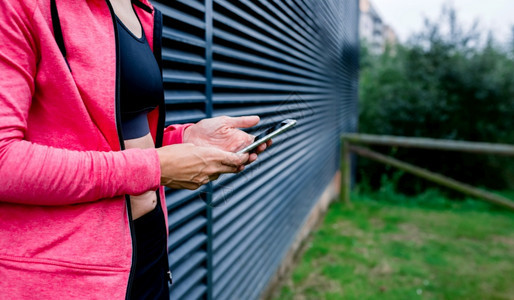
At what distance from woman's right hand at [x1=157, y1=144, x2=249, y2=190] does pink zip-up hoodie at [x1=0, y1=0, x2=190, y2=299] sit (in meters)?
0.04

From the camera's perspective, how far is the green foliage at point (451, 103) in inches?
368

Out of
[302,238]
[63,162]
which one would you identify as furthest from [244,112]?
[302,238]

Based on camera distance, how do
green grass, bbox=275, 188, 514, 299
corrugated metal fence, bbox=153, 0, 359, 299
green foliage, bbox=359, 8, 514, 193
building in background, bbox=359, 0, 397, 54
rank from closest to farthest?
corrugated metal fence, bbox=153, 0, 359, 299 < green grass, bbox=275, 188, 514, 299 < green foliage, bbox=359, 8, 514, 193 < building in background, bbox=359, 0, 397, 54

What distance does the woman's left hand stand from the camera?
1.01 meters

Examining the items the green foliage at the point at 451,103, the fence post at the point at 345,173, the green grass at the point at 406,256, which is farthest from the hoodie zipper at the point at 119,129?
the green foliage at the point at 451,103

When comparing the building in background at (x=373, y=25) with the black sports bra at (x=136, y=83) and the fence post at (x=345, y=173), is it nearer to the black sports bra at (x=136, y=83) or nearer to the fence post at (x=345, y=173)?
the fence post at (x=345, y=173)

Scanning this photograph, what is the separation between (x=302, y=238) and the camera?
185 inches

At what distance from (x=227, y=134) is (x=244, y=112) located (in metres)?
1.66

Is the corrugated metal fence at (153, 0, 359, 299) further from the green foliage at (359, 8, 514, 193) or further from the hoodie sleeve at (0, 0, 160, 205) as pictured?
the green foliage at (359, 8, 514, 193)

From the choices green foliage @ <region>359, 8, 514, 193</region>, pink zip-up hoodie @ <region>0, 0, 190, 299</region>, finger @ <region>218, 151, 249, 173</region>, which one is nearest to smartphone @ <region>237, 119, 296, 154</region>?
finger @ <region>218, 151, 249, 173</region>

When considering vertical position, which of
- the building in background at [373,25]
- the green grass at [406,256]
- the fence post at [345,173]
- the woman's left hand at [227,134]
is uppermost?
the building in background at [373,25]

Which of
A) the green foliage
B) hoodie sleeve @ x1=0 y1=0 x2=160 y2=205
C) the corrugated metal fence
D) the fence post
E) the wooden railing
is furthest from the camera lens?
the green foliage

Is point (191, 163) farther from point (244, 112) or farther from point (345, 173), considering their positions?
point (345, 173)

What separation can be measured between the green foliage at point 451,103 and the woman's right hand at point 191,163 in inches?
356
